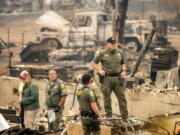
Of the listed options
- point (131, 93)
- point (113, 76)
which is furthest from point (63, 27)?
point (113, 76)

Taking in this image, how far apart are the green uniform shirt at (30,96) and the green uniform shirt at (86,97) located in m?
2.14

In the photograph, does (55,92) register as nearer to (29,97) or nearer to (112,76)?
(29,97)

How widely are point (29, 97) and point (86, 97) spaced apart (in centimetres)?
241

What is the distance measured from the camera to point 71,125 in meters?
8.36

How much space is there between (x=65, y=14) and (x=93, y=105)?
2906 centimetres

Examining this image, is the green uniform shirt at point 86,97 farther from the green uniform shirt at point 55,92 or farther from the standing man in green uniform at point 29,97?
the standing man in green uniform at point 29,97

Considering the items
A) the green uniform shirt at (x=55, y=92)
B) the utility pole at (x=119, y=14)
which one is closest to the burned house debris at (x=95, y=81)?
the utility pole at (x=119, y=14)

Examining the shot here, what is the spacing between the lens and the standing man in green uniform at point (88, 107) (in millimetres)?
7102

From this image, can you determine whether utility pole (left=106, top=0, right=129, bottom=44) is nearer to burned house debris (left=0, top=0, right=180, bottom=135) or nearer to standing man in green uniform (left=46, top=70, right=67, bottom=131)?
burned house debris (left=0, top=0, right=180, bottom=135)

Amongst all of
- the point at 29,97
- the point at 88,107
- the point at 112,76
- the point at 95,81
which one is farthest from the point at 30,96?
the point at 95,81

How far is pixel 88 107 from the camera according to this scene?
7.25 metres

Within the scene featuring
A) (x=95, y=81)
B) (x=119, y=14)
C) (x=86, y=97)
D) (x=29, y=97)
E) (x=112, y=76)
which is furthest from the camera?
(x=119, y=14)

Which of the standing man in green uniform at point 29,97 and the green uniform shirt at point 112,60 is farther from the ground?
the green uniform shirt at point 112,60

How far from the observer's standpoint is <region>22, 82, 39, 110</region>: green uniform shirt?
9078 mm
